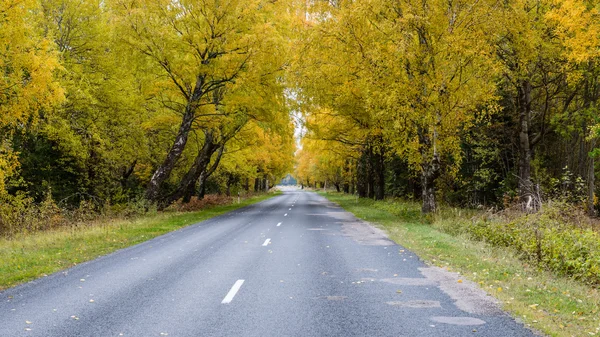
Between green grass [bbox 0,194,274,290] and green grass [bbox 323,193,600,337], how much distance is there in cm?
837

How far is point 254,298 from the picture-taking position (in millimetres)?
7086

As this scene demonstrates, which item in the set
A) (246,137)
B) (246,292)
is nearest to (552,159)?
(246,137)

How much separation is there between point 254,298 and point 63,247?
26.0 ft

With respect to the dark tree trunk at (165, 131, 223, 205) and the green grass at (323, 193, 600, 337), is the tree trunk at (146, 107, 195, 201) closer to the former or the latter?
the dark tree trunk at (165, 131, 223, 205)

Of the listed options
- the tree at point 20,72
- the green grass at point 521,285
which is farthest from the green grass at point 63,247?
the green grass at point 521,285

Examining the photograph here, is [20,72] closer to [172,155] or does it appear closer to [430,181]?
[172,155]

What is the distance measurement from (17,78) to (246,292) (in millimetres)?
12289

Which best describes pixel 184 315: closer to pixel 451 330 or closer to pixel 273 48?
pixel 451 330

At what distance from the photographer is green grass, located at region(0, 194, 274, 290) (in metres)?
9.44

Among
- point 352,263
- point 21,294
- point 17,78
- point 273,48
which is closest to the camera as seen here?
point 21,294

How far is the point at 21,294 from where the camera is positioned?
24.5 ft

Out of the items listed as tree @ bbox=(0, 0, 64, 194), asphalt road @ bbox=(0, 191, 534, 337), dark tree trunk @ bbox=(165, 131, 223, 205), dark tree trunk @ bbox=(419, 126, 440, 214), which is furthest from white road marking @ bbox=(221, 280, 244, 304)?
dark tree trunk @ bbox=(165, 131, 223, 205)

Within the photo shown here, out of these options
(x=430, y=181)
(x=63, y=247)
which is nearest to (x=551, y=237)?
(x=430, y=181)

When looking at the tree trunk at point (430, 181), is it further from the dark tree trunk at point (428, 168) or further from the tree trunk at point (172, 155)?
the tree trunk at point (172, 155)
